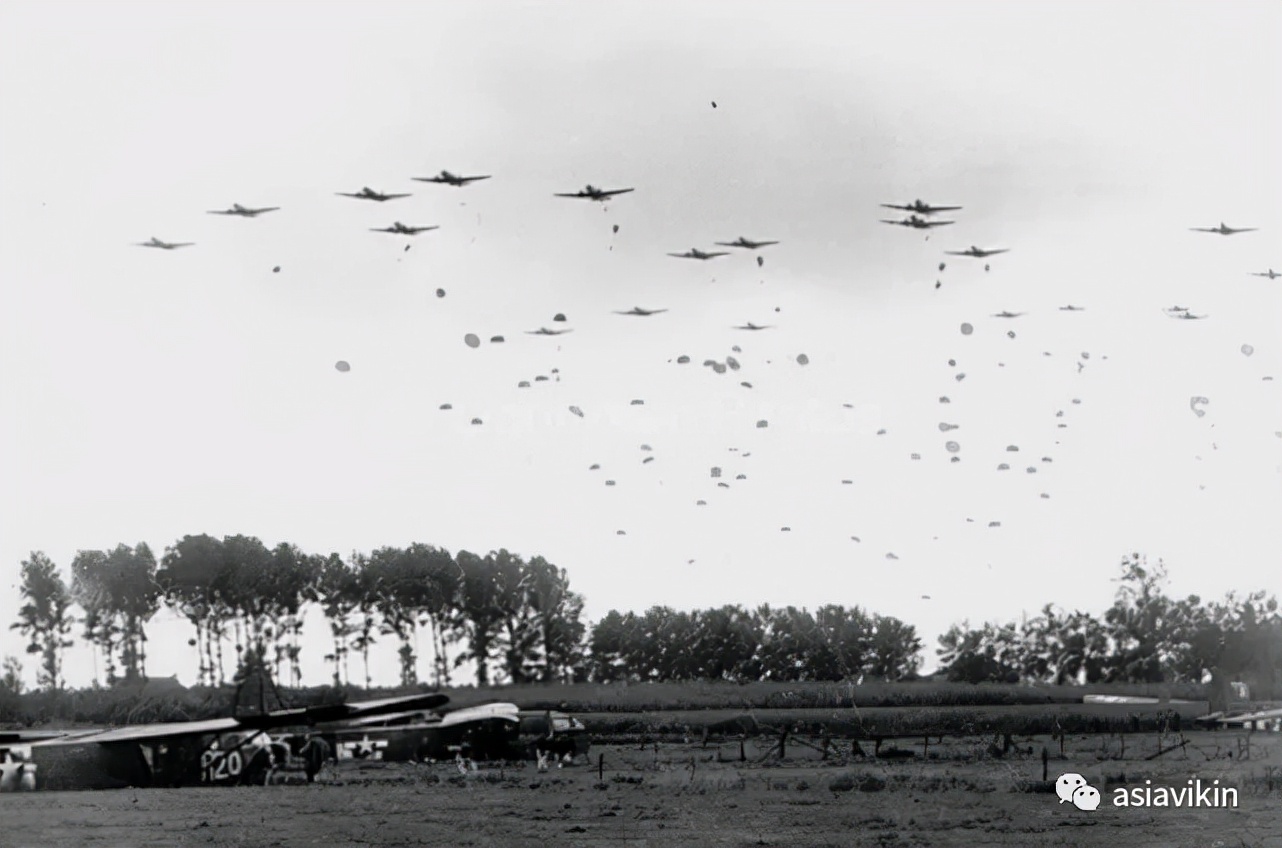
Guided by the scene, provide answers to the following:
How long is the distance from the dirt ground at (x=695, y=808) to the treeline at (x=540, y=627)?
1037 cm

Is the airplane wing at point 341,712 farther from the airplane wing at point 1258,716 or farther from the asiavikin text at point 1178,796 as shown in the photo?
the airplane wing at point 1258,716

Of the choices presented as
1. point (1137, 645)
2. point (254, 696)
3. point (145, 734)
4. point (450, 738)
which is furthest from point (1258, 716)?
point (145, 734)

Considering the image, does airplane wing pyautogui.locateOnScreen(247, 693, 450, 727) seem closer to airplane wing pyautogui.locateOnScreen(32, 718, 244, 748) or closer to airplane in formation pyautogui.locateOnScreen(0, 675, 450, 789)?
airplane in formation pyautogui.locateOnScreen(0, 675, 450, 789)

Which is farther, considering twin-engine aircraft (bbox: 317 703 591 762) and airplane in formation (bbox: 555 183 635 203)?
twin-engine aircraft (bbox: 317 703 591 762)

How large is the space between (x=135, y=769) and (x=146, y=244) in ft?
72.8

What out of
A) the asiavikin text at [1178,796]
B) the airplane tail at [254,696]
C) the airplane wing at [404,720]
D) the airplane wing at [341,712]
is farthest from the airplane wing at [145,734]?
the asiavikin text at [1178,796]

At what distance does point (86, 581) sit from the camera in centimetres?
7456

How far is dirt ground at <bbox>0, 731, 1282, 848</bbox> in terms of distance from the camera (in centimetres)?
3525

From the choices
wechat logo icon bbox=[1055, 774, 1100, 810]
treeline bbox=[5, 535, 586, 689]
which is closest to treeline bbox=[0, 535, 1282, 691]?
treeline bbox=[5, 535, 586, 689]

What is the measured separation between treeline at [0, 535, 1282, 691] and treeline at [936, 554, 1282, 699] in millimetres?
94

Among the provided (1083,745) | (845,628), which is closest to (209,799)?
(1083,745)

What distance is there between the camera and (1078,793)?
40.8 meters

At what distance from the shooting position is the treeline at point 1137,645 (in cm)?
8200

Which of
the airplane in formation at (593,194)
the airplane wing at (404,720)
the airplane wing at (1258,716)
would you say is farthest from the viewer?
the airplane wing at (1258,716)
